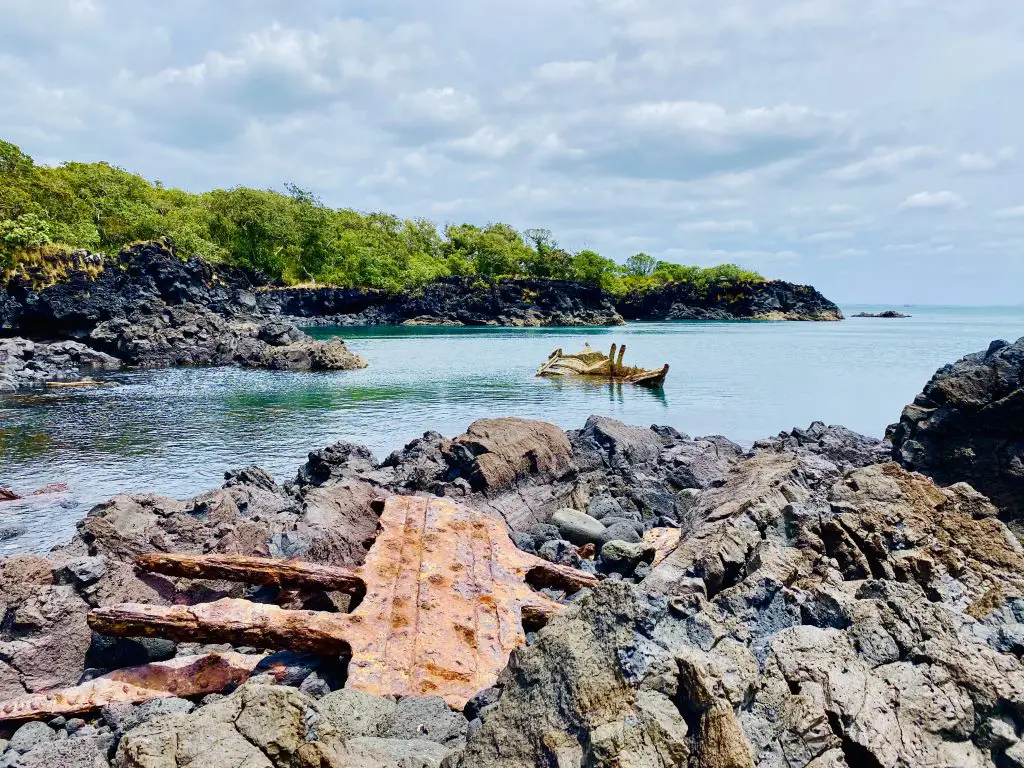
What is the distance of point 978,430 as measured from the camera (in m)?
9.80

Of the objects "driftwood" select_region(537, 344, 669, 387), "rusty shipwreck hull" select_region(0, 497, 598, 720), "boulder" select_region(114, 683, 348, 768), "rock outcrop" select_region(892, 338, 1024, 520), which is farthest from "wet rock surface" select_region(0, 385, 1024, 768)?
"driftwood" select_region(537, 344, 669, 387)

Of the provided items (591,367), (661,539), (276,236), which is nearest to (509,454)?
(661,539)

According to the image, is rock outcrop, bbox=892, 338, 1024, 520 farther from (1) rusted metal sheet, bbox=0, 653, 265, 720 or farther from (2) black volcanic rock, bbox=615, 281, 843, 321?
(2) black volcanic rock, bbox=615, 281, 843, 321

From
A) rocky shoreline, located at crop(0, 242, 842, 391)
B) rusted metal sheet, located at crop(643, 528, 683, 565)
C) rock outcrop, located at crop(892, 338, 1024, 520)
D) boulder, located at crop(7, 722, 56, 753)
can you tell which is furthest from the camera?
rocky shoreline, located at crop(0, 242, 842, 391)

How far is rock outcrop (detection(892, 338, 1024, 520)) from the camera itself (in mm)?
9133

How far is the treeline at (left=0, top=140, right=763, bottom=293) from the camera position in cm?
4922

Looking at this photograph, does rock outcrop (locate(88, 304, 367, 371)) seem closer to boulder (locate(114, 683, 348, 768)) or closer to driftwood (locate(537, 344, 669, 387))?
driftwood (locate(537, 344, 669, 387))

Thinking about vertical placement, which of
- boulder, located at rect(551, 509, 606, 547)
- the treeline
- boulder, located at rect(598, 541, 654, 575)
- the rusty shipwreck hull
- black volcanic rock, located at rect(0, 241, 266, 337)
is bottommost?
boulder, located at rect(551, 509, 606, 547)

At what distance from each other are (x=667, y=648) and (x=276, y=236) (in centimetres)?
9084

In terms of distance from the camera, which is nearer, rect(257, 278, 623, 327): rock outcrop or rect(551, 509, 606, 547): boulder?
rect(551, 509, 606, 547): boulder

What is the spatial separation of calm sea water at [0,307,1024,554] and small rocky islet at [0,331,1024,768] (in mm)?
5368

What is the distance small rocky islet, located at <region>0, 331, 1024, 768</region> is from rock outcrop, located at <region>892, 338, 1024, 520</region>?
11 centimetres

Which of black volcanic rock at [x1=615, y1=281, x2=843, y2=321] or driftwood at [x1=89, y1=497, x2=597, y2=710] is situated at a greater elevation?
black volcanic rock at [x1=615, y1=281, x2=843, y2=321]

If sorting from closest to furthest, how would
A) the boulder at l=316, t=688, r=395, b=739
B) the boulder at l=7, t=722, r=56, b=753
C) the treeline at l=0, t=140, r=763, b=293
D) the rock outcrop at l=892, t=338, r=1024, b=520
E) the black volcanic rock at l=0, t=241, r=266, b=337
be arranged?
the boulder at l=316, t=688, r=395, b=739 < the boulder at l=7, t=722, r=56, b=753 < the rock outcrop at l=892, t=338, r=1024, b=520 < the black volcanic rock at l=0, t=241, r=266, b=337 < the treeline at l=0, t=140, r=763, b=293
